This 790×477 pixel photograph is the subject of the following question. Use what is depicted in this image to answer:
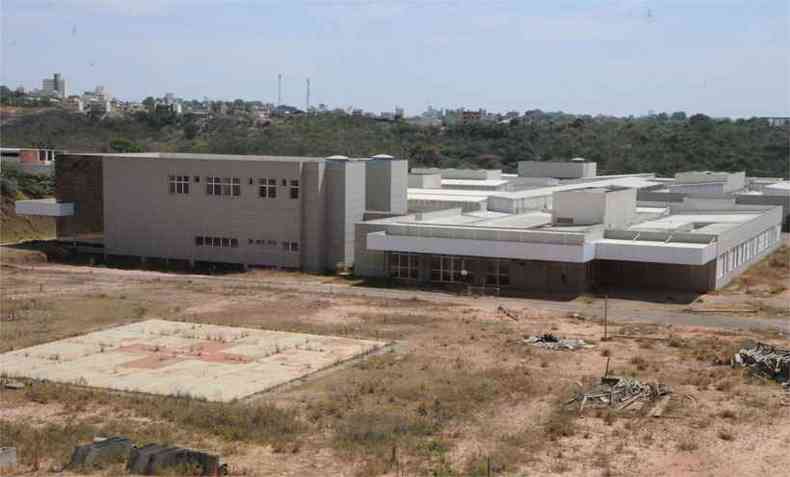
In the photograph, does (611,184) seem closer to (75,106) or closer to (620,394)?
(620,394)

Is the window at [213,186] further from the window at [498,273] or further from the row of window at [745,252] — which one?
the row of window at [745,252]

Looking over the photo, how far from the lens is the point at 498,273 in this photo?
46.4m

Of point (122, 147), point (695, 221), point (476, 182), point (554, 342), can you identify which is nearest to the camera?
point (554, 342)

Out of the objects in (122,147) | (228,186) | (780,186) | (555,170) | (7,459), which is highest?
(122,147)

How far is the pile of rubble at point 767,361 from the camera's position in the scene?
28.8m

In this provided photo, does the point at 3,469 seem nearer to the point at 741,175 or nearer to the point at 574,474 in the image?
the point at 574,474

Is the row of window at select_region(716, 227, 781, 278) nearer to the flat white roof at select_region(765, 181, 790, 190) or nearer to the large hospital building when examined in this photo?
the large hospital building

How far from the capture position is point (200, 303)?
138 ft

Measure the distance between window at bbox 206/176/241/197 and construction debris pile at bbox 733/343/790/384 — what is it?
1176 inches

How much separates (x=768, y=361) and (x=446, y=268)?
65.8 ft

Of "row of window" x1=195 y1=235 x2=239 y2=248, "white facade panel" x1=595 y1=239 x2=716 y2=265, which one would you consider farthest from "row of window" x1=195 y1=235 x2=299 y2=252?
"white facade panel" x1=595 y1=239 x2=716 y2=265

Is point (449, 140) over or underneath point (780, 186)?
over

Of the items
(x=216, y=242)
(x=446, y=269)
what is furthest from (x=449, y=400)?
(x=216, y=242)

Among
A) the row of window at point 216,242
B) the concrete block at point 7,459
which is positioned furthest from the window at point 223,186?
the concrete block at point 7,459
